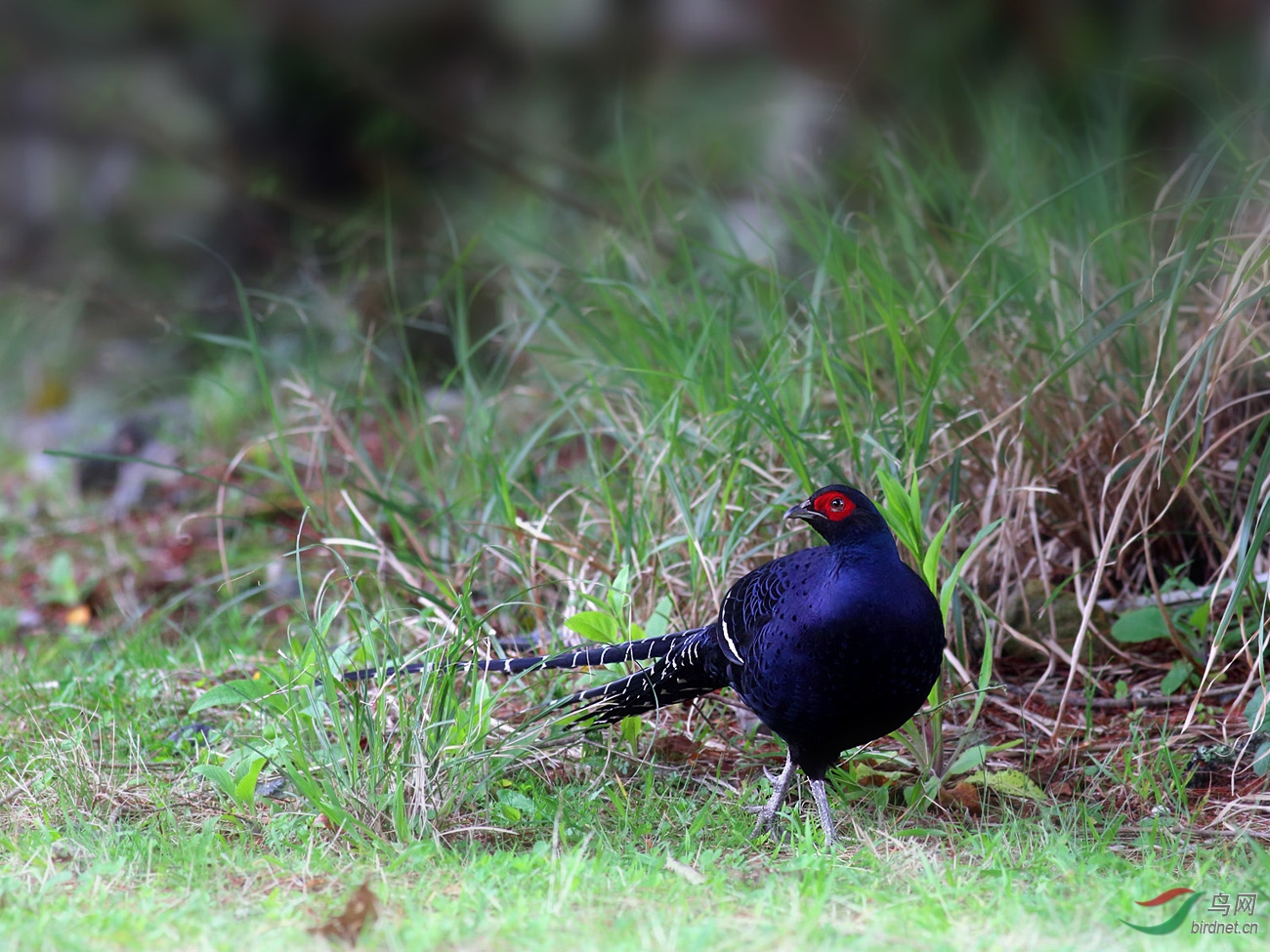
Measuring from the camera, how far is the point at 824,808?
2.49 metres

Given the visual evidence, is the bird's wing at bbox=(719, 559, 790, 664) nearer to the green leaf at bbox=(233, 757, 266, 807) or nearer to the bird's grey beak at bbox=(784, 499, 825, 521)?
the bird's grey beak at bbox=(784, 499, 825, 521)

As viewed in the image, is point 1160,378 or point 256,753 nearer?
point 256,753

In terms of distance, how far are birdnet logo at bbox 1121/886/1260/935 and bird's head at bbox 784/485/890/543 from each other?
2.81ft

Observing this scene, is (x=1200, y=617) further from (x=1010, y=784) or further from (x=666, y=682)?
(x=666, y=682)

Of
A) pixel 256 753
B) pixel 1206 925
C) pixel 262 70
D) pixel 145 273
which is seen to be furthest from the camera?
pixel 145 273

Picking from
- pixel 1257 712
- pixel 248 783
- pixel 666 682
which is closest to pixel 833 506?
pixel 666 682

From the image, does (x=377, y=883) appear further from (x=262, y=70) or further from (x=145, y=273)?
(x=145, y=273)

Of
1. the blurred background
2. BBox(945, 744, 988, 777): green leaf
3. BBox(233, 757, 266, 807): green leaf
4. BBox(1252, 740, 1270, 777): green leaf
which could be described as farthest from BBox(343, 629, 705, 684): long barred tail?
the blurred background

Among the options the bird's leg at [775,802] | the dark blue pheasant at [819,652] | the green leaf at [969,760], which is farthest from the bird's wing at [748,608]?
the green leaf at [969,760]

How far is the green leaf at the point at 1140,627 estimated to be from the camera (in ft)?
9.93

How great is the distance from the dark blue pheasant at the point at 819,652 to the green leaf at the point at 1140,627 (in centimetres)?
82

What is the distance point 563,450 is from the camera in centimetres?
484

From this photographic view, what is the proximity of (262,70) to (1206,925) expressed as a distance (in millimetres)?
4314

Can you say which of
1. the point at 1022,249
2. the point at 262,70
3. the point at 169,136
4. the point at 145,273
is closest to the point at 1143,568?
the point at 1022,249
